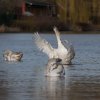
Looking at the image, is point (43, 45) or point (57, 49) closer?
point (43, 45)

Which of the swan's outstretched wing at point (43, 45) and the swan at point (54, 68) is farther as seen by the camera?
the swan's outstretched wing at point (43, 45)

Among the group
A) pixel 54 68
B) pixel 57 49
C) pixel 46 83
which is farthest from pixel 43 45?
pixel 46 83

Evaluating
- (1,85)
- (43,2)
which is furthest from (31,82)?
(43,2)

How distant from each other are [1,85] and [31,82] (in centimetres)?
109

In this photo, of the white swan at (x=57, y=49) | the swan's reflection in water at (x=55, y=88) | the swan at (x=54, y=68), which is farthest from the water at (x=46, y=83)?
the white swan at (x=57, y=49)

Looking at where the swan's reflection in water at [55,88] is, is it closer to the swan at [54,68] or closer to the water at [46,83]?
the water at [46,83]

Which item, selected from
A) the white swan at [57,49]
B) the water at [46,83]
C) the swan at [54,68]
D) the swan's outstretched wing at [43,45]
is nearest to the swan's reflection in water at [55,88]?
the water at [46,83]

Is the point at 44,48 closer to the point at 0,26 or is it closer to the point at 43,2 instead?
the point at 0,26

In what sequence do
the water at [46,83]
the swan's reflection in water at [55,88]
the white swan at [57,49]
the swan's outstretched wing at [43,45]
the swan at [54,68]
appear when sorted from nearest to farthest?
the swan's reflection in water at [55,88] → the water at [46,83] → the swan at [54,68] → the swan's outstretched wing at [43,45] → the white swan at [57,49]

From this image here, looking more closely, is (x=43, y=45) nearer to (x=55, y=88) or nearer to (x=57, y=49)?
(x=57, y=49)

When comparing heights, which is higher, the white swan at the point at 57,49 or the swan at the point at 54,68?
the swan at the point at 54,68

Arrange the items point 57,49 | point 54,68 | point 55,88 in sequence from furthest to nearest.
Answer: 1. point 57,49
2. point 54,68
3. point 55,88

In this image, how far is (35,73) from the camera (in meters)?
23.6

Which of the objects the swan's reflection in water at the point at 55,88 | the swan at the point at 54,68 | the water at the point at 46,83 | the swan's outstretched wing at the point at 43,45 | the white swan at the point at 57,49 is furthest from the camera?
the white swan at the point at 57,49
